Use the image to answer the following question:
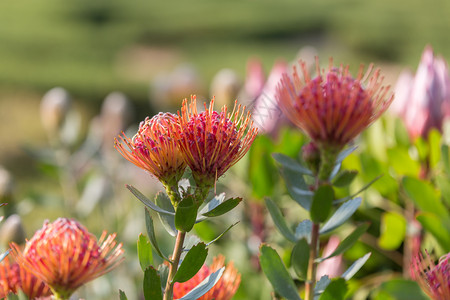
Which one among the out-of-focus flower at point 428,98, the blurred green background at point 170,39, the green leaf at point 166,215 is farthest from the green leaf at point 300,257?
the blurred green background at point 170,39

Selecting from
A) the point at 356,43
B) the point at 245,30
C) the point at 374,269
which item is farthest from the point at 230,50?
the point at 374,269

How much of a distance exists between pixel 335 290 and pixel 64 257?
0.23 meters

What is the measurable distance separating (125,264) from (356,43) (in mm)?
7546

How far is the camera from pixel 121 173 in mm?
1713

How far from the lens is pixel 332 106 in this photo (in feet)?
1.78

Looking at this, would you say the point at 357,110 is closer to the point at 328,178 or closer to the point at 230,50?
the point at 328,178

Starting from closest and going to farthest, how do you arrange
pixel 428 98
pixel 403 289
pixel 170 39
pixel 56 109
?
pixel 403 289 < pixel 428 98 < pixel 56 109 < pixel 170 39

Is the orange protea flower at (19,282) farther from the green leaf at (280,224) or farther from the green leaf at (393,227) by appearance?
the green leaf at (393,227)

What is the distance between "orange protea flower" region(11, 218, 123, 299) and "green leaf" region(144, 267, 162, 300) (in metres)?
0.05

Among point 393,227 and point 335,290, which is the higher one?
point 335,290

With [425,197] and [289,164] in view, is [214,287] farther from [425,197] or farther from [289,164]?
[425,197]

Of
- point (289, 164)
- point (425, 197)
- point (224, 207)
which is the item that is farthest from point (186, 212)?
point (425, 197)

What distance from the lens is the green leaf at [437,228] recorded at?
823mm

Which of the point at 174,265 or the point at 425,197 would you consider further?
the point at 425,197
